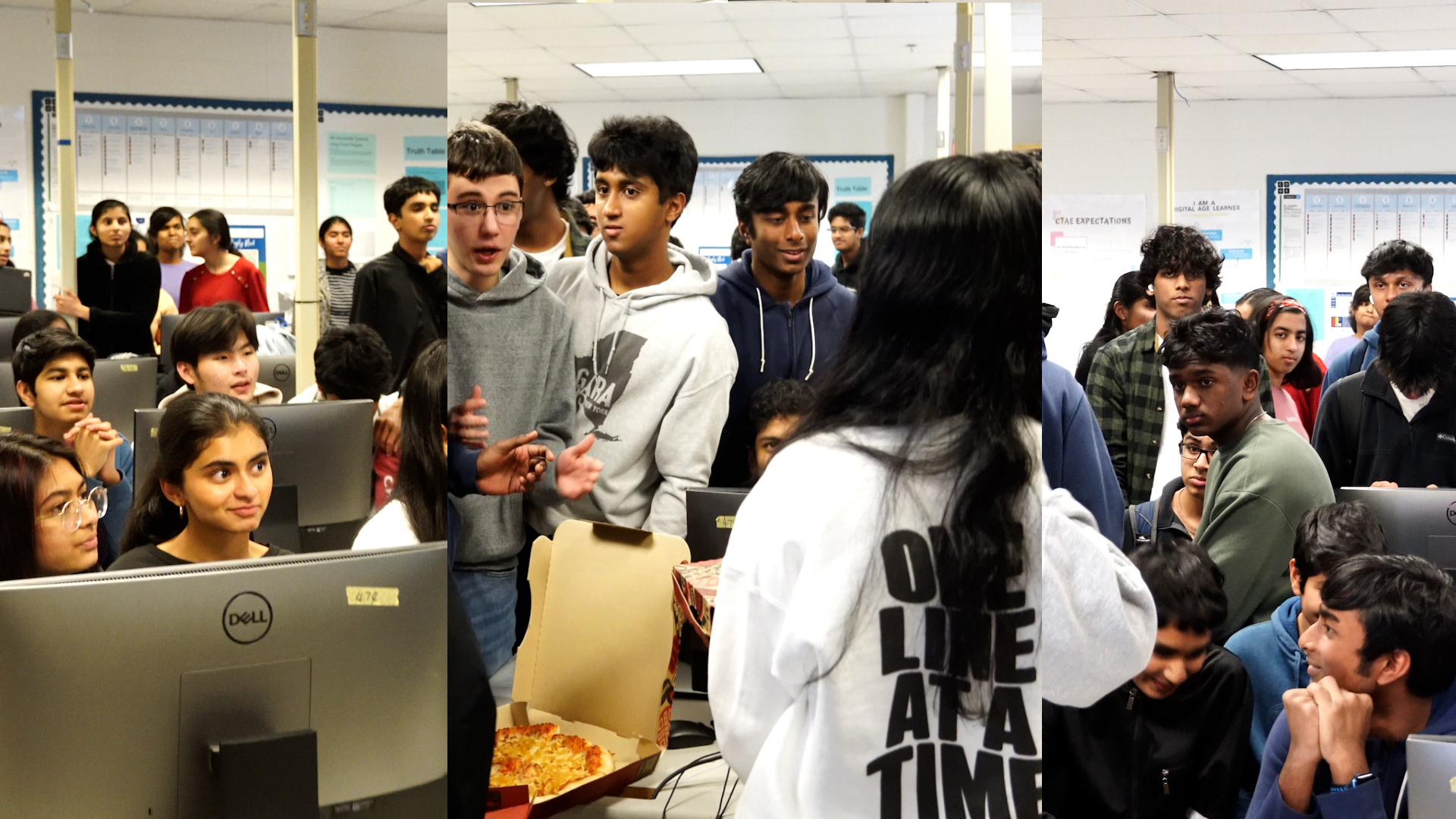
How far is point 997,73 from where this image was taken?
1.34m

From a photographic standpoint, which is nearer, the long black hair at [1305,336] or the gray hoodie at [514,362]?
the gray hoodie at [514,362]

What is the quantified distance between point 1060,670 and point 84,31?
23.4ft

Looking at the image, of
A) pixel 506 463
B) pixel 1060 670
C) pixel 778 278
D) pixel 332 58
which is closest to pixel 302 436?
pixel 506 463

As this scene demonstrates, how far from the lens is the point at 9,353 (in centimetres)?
430

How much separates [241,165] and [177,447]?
559 centimetres

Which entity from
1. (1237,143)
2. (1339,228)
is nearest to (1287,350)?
(1237,143)

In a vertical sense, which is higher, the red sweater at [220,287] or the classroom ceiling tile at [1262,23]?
the classroom ceiling tile at [1262,23]

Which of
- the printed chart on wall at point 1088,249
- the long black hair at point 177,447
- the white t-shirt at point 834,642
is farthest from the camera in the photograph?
the printed chart on wall at point 1088,249

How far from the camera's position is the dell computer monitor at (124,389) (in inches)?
144

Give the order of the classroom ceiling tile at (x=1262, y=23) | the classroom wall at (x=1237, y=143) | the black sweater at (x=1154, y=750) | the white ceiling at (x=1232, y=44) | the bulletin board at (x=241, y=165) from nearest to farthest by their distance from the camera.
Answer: the black sweater at (x=1154, y=750) < the white ceiling at (x=1232, y=44) < the classroom ceiling tile at (x=1262, y=23) < the bulletin board at (x=241, y=165) < the classroom wall at (x=1237, y=143)

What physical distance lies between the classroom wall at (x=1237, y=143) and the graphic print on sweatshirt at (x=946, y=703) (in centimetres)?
714

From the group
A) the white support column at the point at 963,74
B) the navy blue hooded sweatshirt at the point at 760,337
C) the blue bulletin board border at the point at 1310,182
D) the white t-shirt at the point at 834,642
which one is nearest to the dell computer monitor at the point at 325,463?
the navy blue hooded sweatshirt at the point at 760,337

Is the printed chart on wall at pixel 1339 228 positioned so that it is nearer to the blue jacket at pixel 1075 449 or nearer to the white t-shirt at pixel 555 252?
the blue jacket at pixel 1075 449

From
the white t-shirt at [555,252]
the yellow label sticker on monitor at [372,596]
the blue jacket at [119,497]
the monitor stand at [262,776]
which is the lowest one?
the monitor stand at [262,776]
